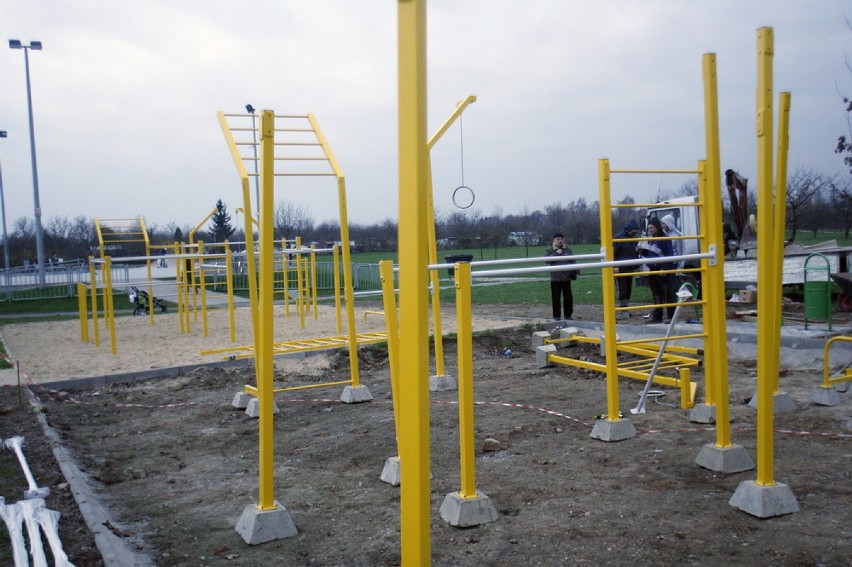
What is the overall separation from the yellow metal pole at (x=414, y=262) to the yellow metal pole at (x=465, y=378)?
201cm

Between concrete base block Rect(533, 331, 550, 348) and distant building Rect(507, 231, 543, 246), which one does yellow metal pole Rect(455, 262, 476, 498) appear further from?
distant building Rect(507, 231, 543, 246)

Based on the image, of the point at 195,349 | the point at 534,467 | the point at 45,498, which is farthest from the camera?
the point at 195,349

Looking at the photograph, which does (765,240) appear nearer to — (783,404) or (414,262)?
(414,262)

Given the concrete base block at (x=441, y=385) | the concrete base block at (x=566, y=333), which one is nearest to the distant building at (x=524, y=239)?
the concrete base block at (x=566, y=333)

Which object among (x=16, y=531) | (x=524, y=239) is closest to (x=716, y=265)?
(x=16, y=531)

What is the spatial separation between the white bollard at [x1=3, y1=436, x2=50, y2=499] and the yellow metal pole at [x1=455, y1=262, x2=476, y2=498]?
2.62m

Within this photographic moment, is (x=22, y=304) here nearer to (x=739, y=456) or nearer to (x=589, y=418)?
(x=589, y=418)

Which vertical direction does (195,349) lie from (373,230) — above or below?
below

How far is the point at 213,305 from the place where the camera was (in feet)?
66.4

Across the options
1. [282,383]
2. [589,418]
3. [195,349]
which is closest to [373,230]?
[195,349]

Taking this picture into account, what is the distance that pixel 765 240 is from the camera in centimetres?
346

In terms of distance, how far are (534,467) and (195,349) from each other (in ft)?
26.3

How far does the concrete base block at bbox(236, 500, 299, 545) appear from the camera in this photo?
3631mm

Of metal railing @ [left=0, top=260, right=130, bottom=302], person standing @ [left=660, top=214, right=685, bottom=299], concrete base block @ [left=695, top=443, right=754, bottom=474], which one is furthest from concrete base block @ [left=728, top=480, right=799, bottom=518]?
metal railing @ [left=0, top=260, right=130, bottom=302]
